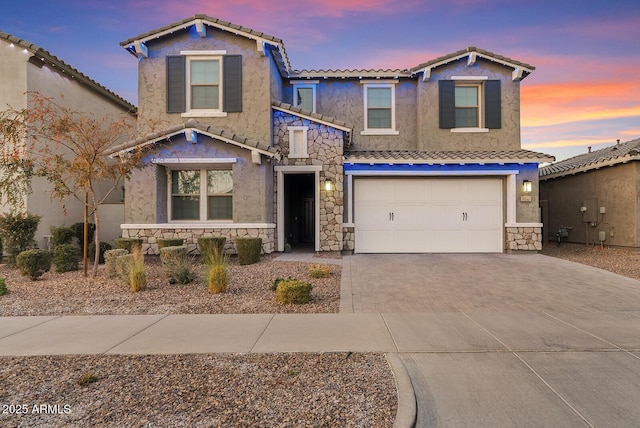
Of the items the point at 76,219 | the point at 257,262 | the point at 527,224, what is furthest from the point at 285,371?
the point at 76,219

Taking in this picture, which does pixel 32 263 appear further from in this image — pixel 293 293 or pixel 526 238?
pixel 526 238

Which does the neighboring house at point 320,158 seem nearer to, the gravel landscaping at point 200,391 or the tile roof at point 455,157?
the tile roof at point 455,157

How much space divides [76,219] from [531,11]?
60.5 ft

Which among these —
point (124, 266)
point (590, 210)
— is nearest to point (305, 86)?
point (124, 266)

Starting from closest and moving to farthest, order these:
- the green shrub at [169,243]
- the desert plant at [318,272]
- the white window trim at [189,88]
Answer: the desert plant at [318,272], the green shrub at [169,243], the white window trim at [189,88]

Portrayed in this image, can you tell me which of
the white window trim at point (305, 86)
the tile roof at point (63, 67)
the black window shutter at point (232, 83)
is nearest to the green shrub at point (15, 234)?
the tile roof at point (63, 67)

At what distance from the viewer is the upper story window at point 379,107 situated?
594 inches

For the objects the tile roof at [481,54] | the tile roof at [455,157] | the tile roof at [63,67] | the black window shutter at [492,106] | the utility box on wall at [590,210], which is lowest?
the utility box on wall at [590,210]

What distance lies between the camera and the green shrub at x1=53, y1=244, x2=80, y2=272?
9898 millimetres

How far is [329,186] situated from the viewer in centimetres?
1323

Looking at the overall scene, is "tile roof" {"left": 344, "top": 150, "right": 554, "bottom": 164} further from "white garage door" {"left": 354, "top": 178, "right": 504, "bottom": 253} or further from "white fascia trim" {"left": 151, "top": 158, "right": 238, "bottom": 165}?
"white fascia trim" {"left": 151, "top": 158, "right": 238, "bottom": 165}

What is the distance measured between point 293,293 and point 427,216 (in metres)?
8.47

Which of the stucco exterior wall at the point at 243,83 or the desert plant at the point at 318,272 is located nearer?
the desert plant at the point at 318,272

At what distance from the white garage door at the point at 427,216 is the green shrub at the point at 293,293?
23.6ft
